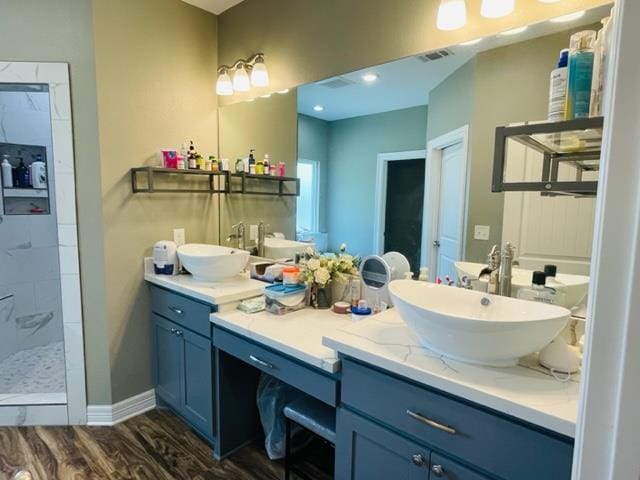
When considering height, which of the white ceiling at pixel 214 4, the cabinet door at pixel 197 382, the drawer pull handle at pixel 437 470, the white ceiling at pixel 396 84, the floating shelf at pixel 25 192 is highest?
the white ceiling at pixel 214 4

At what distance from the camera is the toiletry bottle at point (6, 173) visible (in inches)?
112

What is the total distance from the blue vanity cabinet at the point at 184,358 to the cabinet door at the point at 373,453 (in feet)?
2.76

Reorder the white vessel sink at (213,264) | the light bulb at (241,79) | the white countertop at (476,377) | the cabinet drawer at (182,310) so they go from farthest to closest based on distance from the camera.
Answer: the light bulb at (241,79), the white vessel sink at (213,264), the cabinet drawer at (182,310), the white countertop at (476,377)

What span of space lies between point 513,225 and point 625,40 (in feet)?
3.25

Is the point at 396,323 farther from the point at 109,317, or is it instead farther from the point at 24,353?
the point at 24,353

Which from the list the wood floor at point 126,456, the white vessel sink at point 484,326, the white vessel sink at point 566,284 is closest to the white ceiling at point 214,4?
the white vessel sink at point 484,326

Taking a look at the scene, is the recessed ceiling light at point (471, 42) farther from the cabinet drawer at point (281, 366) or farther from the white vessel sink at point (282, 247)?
the cabinet drawer at point (281, 366)

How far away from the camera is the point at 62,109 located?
6.60ft

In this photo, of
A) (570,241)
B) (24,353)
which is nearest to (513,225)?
(570,241)

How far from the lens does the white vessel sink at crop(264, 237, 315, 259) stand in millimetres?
2229

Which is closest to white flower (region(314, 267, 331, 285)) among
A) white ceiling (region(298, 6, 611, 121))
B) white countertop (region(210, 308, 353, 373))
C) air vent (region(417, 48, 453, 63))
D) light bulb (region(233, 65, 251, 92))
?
white countertop (region(210, 308, 353, 373))

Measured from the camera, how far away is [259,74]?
221cm

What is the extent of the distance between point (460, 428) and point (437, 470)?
6.4 inches

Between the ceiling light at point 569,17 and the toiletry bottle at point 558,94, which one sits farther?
the ceiling light at point 569,17
